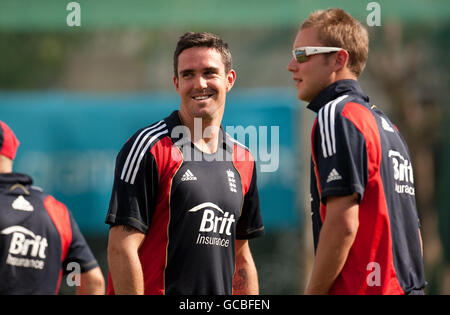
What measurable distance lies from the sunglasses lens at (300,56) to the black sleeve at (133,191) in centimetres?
111

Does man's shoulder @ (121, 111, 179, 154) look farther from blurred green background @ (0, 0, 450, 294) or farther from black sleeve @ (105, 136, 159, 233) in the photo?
blurred green background @ (0, 0, 450, 294)

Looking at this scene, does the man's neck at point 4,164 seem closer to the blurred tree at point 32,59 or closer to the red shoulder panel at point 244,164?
the red shoulder panel at point 244,164

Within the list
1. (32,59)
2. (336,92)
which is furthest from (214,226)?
(32,59)

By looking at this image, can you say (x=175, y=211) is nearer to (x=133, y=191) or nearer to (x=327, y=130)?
(x=133, y=191)

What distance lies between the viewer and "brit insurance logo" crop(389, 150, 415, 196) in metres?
4.24

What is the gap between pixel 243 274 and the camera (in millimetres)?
5293

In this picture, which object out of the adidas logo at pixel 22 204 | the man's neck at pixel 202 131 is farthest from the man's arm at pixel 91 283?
the man's neck at pixel 202 131

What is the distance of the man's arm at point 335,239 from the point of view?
13.1ft

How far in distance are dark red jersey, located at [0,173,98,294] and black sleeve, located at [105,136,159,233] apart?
0.95 meters

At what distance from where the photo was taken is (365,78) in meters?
14.1

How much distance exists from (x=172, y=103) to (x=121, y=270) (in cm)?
669

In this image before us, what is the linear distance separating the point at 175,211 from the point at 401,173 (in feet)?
4.71

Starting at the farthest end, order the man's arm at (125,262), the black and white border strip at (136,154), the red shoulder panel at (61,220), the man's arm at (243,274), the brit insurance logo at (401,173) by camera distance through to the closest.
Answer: the red shoulder panel at (61,220), the man's arm at (243,274), the black and white border strip at (136,154), the man's arm at (125,262), the brit insurance logo at (401,173)

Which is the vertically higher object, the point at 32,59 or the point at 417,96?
the point at 32,59
